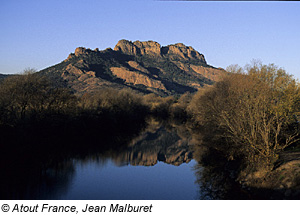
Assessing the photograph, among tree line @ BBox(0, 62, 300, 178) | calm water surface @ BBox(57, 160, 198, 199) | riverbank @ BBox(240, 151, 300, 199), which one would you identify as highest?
tree line @ BBox(0, 62, 300, 178)

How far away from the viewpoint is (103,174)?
2108 cm

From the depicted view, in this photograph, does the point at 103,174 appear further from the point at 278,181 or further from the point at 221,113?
the point at 278,181

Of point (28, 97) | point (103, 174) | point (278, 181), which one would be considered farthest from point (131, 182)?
point (28, 97)

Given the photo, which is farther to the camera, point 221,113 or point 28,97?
point 28,97

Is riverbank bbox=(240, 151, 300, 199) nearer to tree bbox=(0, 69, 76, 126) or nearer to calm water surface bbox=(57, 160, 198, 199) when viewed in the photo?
calm water surface bbox=(57, 160, 198, 199)

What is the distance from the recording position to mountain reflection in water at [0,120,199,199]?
16.5m

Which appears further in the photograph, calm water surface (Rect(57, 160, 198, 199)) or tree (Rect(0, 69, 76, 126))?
tree (Rect(0, 69, 76, 126))

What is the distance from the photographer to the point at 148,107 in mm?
87250

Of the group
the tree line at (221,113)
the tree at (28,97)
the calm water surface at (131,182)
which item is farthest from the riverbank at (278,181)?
the tree at (28,97)

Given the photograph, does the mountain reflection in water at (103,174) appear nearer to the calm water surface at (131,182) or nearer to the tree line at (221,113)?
the calm water surface at (131,182)

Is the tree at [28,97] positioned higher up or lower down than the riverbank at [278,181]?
higher up

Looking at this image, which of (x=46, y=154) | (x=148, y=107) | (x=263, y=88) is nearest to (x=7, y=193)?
Answer: (x=46, y=154)

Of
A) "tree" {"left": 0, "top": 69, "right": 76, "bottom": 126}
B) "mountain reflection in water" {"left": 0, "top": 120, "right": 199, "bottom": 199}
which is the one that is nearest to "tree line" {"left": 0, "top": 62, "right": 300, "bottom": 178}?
"tree" {"left": 0, "top": 69, "right": 76, "bottom": 126}

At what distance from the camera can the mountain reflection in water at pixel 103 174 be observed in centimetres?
1645
